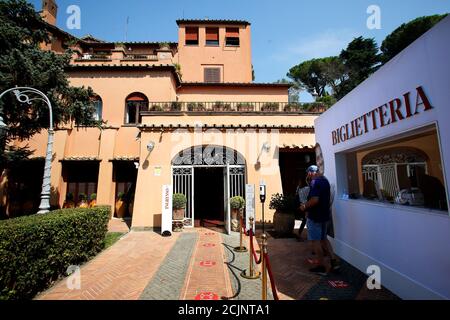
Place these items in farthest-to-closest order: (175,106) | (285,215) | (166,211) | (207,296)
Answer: (175,106) → (166,211) → (285,215) → (207,296)

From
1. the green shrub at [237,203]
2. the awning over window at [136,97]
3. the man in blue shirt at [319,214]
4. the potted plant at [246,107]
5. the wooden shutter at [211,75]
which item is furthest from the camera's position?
the wooden shutter at [211,75]

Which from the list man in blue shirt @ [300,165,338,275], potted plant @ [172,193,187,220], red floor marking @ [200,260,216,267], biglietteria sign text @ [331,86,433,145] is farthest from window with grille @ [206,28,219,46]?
red floor marking @ [200,260,216,267]

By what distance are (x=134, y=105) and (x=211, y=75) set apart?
7739 mm

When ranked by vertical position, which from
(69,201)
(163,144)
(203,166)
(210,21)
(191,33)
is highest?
(210,21)

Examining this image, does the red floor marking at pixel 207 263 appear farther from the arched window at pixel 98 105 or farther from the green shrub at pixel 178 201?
the arched window at pixel 98 105

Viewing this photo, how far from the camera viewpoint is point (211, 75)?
725 inches

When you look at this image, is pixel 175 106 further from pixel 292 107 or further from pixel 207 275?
pixel 207 275

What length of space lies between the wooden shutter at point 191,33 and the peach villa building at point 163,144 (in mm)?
6532

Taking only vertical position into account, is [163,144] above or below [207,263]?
above

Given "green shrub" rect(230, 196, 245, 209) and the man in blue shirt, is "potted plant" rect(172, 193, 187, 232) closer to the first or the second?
"green shrub" rect(230, 196, 245, 209)

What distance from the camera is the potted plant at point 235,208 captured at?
8.39m

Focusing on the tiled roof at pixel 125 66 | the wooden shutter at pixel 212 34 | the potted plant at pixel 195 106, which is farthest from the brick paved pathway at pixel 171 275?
the wooden shutter at pixel 212 34

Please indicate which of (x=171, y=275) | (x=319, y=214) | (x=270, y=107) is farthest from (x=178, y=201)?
(x=270, y=107)

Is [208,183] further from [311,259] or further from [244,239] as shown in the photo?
[311,259]
